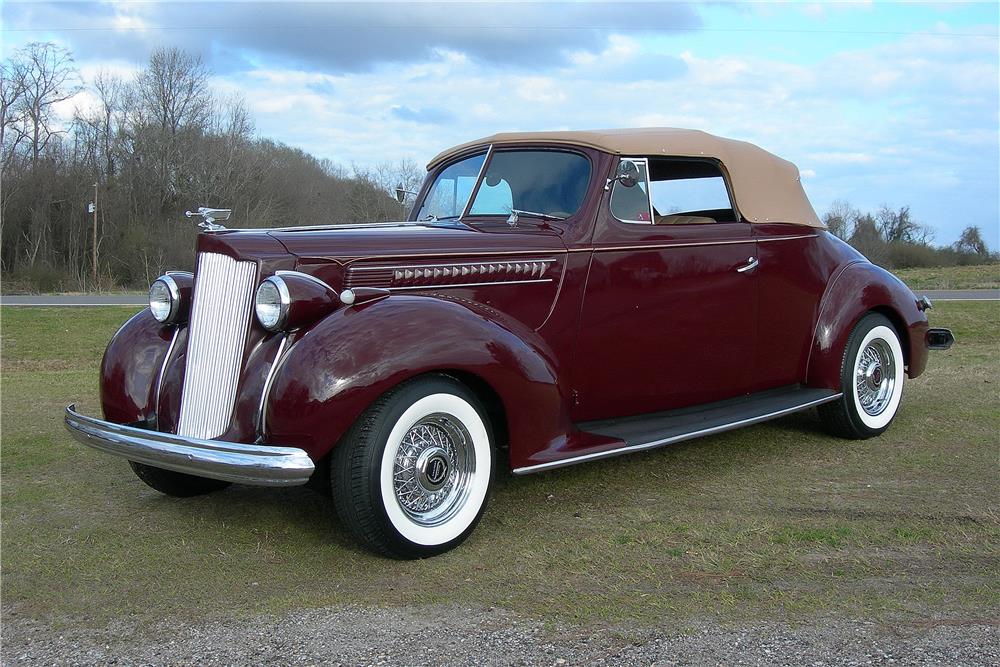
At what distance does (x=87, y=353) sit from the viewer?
11734 mm

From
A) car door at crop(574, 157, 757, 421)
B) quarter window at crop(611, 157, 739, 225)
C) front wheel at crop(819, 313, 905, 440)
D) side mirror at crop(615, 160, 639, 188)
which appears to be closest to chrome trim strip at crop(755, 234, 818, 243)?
car door at crop(574, 157, 757, 421)

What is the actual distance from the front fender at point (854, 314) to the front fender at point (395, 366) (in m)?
2.41

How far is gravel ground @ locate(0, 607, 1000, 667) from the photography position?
105 inches

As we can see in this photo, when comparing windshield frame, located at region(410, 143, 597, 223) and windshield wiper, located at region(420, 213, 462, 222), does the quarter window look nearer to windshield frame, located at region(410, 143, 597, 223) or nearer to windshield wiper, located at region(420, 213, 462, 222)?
windshield frame, located at region(410, 143, 597, 223)

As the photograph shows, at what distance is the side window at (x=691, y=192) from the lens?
4.99 metres

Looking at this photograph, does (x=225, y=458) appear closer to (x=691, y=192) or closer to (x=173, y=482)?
(x=173, y=482)

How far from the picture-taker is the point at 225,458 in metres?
3.14

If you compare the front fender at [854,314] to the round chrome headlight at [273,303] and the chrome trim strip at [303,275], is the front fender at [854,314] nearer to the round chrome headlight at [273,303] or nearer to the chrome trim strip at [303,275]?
the chrome trim strip at [303,275]

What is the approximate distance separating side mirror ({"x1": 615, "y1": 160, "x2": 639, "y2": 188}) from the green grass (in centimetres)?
1917

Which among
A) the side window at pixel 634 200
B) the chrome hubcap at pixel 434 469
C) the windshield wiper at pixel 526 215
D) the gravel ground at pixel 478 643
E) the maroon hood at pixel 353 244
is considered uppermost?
the side window at pixel 634 200

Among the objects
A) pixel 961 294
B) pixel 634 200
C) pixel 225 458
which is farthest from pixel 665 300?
pixel 961 294

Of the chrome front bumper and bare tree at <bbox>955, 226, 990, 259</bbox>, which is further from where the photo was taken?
bare tree at <bbox>955, 226, 990, 259</bbox>

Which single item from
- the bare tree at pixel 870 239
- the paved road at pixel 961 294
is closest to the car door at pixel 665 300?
the paved road at pixel 961 294

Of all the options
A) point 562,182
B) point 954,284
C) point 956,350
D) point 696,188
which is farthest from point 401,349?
point 954,284
